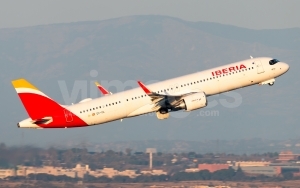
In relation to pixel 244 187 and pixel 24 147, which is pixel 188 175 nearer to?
pixel 244 187

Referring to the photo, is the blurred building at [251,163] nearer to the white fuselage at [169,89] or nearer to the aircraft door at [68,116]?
the white fuselage at [169,89]

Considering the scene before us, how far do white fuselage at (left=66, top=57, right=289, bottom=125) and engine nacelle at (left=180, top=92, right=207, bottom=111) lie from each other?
2.97ft

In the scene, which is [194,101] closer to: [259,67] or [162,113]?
[162,113]

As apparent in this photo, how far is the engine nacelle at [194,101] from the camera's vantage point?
3110 inches

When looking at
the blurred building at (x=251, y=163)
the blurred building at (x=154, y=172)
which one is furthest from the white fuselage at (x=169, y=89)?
the blurred building at (x=251, y=163)

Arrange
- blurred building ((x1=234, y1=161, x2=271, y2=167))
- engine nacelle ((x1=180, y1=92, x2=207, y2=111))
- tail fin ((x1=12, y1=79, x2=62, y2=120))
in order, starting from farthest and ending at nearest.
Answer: blurred building ((x1=234, y1=161, x2=271, y2=167)) < engine nacelle ((x1=180, y1=92, x2=207, y2=111)) < tail fin ((x1=12, y1=79, x2=62, y2=120))

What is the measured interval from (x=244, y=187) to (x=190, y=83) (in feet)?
108

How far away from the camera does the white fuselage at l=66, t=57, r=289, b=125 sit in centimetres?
7856

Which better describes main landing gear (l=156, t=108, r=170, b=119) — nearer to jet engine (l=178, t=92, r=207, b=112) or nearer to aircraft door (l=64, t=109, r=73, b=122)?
jet engine (l=178, t=92, r=207, b=112)

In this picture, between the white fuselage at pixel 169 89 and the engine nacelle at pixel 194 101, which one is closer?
the white fuselage at pixel 169 89

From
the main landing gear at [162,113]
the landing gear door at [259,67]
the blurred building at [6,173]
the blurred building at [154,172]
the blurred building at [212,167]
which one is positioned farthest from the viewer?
the blurred building at [212,167]

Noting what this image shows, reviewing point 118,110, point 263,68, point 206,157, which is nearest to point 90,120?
point 118,110

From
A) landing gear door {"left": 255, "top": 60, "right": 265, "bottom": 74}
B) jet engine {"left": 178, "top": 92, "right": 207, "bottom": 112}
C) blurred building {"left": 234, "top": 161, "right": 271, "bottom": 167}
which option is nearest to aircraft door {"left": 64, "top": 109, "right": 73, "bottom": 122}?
jet engine {"left": 178, "top": 92, "right": 207, "bottom": 112}

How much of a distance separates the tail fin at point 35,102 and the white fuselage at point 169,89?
77.7 inches
